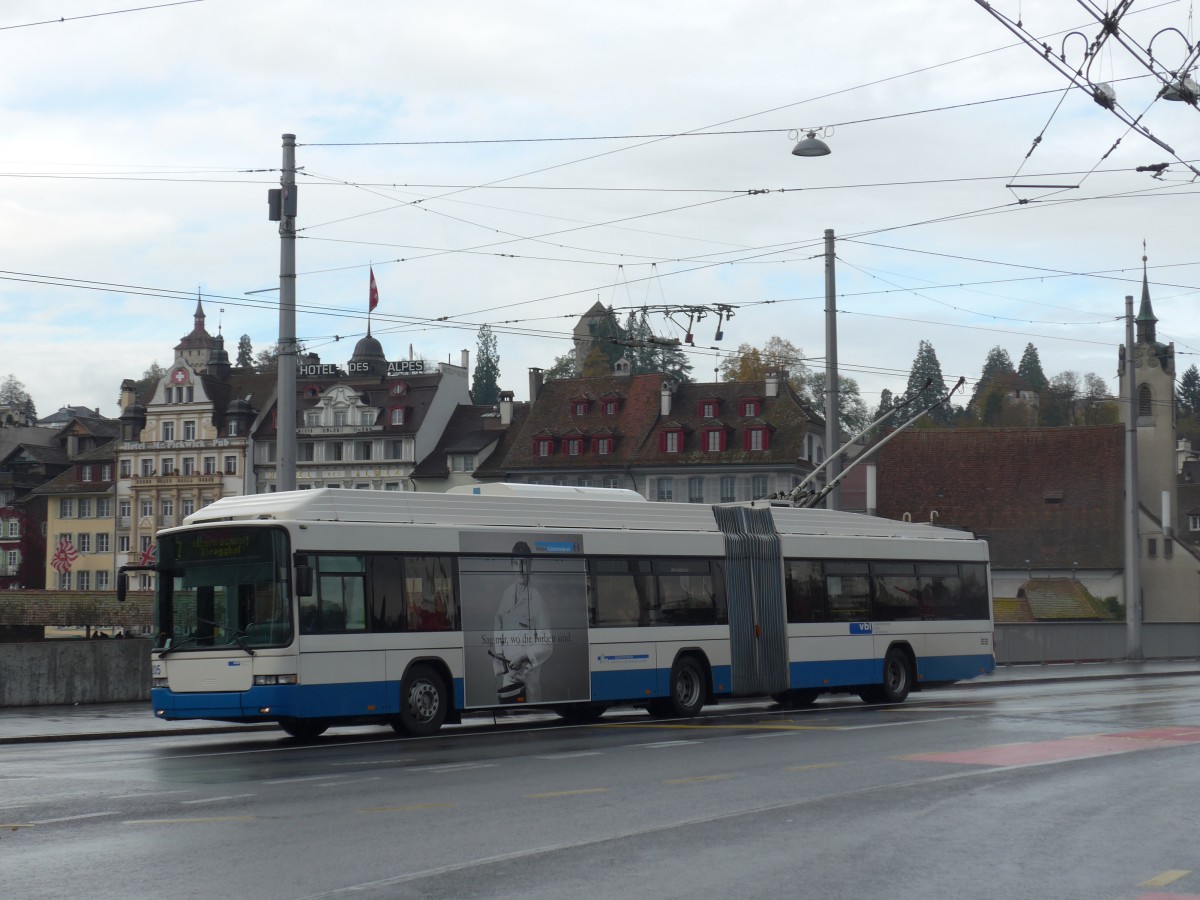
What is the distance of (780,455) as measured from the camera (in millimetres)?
80188

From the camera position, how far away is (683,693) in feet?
76.5

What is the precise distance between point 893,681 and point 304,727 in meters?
10.9

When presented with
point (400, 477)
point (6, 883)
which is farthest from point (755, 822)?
point (400, 477)

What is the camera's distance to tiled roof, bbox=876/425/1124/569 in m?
74.2

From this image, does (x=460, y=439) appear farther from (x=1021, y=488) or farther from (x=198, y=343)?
(x=198, y=343)

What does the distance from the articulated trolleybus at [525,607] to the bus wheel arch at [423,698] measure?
3 centimetres

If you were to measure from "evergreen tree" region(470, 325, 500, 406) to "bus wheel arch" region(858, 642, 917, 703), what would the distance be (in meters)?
132

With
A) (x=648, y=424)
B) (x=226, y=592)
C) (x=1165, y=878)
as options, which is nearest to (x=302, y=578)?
(x=226, y=592)

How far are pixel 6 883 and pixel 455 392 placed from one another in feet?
279

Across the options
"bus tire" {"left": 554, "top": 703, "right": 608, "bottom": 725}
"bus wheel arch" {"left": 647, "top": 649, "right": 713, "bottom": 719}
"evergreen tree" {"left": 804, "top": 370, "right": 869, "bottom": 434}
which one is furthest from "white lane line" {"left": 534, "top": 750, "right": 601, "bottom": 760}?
"evergreen tree" {"left": 804, "top": 370, "right": 869, "bottom": 434}

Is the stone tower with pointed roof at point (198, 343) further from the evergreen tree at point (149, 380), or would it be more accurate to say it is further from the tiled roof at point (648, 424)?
the tiled roof at point (648, 424)

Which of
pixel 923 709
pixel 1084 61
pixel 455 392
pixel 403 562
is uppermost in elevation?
pixel 455 392

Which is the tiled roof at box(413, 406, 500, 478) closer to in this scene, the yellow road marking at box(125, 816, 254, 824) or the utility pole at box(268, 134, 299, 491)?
the utility pole at box(268, 134, 299, 491)

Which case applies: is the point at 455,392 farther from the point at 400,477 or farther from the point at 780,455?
the point at 780,455
